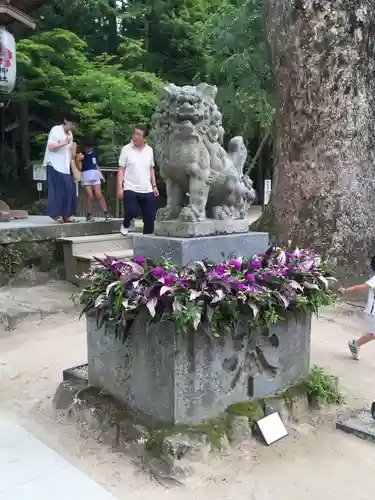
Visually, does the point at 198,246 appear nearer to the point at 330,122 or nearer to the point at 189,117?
the point at 189,117

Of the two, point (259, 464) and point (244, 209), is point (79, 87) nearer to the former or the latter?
point (244, 209)

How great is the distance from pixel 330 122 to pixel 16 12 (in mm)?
5086

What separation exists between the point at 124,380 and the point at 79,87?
11.0 metres

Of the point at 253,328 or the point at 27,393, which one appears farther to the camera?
the point at 27,393

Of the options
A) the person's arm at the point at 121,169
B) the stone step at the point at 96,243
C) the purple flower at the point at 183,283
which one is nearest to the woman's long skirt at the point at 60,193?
the stone step at the point at 96,243

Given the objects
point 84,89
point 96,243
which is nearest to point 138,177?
point 96,243

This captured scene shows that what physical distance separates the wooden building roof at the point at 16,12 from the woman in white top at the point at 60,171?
2247 millimetres

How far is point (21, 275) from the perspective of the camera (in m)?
6.83

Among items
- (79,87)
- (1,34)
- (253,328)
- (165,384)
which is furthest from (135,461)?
(79,87)

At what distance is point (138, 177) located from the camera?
21.5 feet

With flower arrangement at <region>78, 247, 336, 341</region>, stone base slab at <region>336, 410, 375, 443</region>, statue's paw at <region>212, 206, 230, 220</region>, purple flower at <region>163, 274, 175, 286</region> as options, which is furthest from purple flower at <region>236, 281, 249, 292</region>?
stone base slab at <region>336, 410, 375, 443</region>

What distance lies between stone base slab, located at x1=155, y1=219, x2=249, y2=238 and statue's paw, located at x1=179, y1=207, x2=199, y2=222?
0.03 m

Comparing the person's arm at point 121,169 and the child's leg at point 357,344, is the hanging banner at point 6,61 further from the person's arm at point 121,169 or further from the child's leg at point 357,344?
the child's leg at point 357,344

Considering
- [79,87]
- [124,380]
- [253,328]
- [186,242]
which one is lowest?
[124,380]
